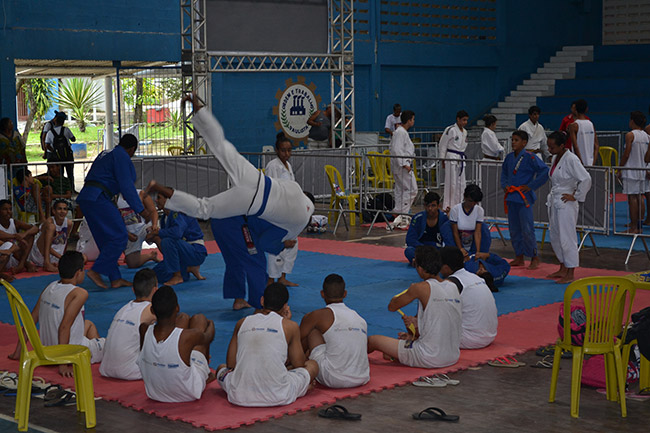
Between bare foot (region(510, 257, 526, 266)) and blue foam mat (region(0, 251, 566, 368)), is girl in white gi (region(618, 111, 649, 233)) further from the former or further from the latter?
blue foam mat (region(0, 251, 566, 368))

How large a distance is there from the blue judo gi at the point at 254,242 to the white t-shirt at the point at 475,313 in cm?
202

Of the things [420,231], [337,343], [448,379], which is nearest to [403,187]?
[420,231]

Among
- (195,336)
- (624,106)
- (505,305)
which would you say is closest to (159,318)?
(195,336)

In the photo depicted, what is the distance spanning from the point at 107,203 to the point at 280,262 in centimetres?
218

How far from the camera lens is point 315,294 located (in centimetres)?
978

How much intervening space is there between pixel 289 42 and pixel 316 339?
14548mm

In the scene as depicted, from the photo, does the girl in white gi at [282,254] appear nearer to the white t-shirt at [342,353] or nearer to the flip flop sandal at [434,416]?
the white t-shirt at [342,353]

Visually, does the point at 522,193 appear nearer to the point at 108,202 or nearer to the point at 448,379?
the point at 448,379

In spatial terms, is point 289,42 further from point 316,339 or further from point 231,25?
point 316,339

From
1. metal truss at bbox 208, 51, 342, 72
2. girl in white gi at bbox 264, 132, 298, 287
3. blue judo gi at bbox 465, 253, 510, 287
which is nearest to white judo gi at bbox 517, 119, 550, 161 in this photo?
metal truss at bbox 208, 51, 342, 72

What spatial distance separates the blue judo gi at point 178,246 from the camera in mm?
10234

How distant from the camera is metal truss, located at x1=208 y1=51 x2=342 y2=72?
60.4ft

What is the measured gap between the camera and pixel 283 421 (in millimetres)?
5578

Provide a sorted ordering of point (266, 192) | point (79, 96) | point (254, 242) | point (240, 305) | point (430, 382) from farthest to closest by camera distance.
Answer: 1. point (79, 96)
2. point (240, 305)
3. point (254, 242)
4. point (266, 192)
5. point (430, 382)
